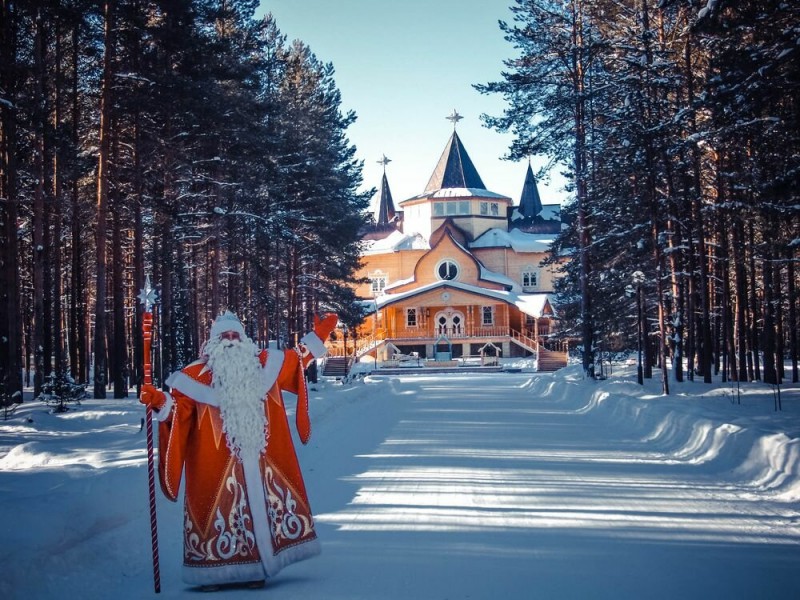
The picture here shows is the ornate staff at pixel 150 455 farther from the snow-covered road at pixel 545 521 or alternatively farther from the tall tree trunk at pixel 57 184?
the tall tree trunk at pixel 57 184

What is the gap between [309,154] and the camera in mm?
30234

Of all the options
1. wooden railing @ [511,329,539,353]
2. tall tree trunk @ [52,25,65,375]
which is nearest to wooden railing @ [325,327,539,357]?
wooden railing @ [511,329,539,353]

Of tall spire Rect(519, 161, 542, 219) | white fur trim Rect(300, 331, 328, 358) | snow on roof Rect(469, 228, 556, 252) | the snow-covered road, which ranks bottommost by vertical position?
the snow-covered road

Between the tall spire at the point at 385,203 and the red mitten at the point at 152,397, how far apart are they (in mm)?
80683

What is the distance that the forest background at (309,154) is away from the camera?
15.8 meters

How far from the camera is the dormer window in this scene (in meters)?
63.6

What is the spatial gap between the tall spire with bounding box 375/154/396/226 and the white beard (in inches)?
3158

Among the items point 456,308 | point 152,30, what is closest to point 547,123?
point 152,30

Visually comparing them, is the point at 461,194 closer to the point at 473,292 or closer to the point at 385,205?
the point at 473,292

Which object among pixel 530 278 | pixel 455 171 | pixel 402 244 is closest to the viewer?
pixel 530 278

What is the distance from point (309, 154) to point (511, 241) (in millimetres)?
38787

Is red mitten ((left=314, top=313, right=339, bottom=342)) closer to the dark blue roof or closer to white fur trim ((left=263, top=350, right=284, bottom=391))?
white fur trim ((left=263, top=350, right=284, bottom=391))

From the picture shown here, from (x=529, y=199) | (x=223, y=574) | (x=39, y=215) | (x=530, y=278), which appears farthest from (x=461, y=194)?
(x=223, y=574)

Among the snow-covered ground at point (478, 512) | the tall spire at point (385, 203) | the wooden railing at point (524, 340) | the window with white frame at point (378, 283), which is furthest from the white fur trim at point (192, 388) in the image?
the tall spire at point (385, 203)
